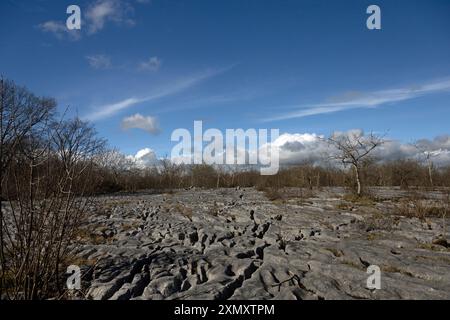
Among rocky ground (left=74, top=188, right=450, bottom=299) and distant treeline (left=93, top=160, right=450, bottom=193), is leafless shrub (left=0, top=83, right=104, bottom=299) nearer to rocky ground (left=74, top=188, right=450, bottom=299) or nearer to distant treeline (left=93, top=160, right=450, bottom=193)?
rocky ground (left=74, top=188, right=450, bottom=299)

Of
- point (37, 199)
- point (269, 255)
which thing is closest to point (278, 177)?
point (269, 255)

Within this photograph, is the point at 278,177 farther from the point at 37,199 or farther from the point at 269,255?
the point at 37,199

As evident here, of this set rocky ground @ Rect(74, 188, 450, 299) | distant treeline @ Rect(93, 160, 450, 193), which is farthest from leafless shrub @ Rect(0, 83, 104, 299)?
distant treeline @ Rect(93, 160, 450, 193)

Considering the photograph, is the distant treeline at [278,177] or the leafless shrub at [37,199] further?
the distant treeline at [278,177]

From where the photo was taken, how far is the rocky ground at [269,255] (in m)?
5.98

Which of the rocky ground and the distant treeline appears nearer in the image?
the rocky ground

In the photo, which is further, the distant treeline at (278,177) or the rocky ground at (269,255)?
the distant treeline at (278,177)

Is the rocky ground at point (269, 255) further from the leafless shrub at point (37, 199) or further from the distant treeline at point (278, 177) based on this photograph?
the distant treeline at point (278, 177)

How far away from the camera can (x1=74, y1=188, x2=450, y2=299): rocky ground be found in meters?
5.98

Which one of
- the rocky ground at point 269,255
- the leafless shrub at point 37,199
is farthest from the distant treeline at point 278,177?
the leafless shrub at point 37,199

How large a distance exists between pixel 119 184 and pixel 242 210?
23804mm

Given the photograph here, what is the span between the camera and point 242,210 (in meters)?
14.2

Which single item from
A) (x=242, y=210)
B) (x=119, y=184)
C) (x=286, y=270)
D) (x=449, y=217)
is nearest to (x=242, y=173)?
(x=119, y=184)

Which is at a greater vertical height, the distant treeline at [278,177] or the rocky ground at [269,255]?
the distant treeline at [278,177]
